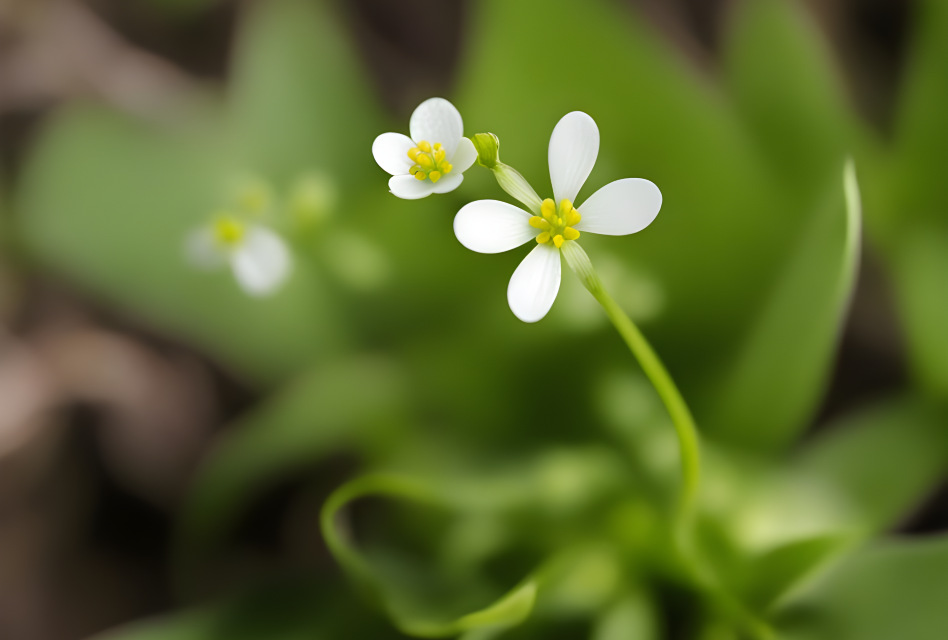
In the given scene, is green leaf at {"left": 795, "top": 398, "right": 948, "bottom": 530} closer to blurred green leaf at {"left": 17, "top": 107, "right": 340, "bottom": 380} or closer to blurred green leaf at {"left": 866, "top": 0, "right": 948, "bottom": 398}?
blurred green leaf at {"left": 866, "top": 0, "right": 948, "bottom": 398}

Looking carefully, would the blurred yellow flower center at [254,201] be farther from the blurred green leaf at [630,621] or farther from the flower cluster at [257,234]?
the blurred green leaf at [630,621]

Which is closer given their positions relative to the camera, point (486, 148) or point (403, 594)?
point (486, 148)

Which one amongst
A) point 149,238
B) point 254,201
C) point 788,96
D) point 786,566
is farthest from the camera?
point 149,238

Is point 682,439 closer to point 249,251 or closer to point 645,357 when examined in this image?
point 645,357

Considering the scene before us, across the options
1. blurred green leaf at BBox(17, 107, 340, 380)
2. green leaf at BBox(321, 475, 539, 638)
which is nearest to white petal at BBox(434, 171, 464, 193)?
green leaf at BBox(321, 475, 539, 638)

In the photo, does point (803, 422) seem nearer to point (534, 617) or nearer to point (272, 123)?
point (534, 617)

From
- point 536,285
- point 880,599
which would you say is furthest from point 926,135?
point 536,285

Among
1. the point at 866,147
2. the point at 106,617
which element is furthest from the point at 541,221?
the point at 106,617
